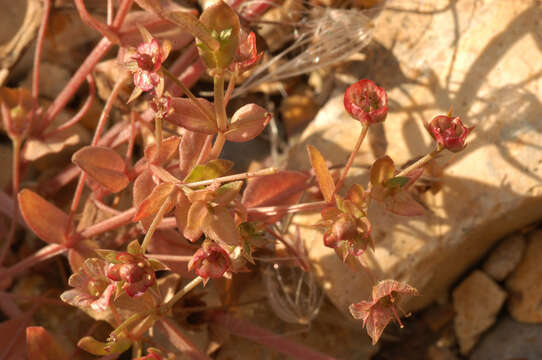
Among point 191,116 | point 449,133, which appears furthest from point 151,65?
point 449,133

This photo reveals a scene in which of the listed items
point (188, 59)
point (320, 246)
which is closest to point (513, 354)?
point (320, 246)

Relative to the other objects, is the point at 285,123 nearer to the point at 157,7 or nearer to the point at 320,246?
the point at 320,246

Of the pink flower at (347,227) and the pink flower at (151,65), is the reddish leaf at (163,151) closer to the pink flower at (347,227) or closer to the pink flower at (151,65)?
the pink flower at (151,65)

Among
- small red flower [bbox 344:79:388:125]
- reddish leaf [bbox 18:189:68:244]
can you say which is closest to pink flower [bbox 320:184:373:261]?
small red flower [bbox 344:79:388:125]

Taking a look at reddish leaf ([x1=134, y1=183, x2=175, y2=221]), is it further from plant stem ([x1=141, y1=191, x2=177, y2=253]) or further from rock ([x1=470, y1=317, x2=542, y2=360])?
rock ([x1=470, y1=317, x2=542, y2=360])

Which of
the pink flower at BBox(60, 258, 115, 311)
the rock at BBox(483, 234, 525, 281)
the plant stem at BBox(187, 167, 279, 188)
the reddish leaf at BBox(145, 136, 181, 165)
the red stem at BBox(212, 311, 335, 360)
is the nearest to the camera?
the plant stem at BBox(187, 167, 279, 188)
